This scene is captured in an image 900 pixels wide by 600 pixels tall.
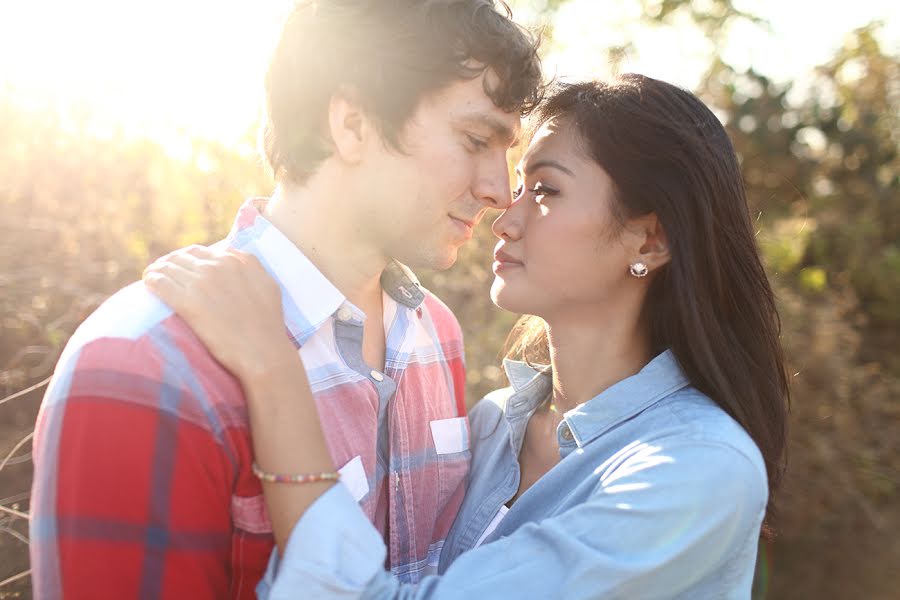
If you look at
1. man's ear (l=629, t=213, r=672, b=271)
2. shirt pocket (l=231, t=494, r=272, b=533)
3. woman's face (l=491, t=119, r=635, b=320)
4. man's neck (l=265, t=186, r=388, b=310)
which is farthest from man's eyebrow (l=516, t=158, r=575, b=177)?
shirt pocket (l=231, t=494, r=272, b=533)

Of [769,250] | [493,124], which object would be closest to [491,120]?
[493,124]

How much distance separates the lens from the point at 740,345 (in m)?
2.25

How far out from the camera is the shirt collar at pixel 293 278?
190cm

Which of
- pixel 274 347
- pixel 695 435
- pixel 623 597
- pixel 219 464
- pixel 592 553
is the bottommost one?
pixel 623 597

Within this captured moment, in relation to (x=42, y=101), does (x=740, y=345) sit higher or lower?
lower

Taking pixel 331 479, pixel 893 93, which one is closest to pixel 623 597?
pixel 331 479

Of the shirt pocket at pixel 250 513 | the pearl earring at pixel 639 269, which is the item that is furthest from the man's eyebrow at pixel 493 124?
the shirt pocket at pixel 250 513

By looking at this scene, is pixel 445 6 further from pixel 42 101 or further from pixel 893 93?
pixel 893 93

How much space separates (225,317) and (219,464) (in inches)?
11.6

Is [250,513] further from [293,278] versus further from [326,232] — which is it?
[326,232]

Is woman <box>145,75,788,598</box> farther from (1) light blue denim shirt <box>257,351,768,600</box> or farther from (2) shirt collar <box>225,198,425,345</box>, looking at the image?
(2) shirt collar <box>225,198,425,345</box>

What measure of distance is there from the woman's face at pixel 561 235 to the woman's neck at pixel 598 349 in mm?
54

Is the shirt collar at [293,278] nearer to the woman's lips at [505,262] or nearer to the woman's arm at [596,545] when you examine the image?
the woman's arm at [596,545]

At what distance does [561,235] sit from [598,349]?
377 mm
